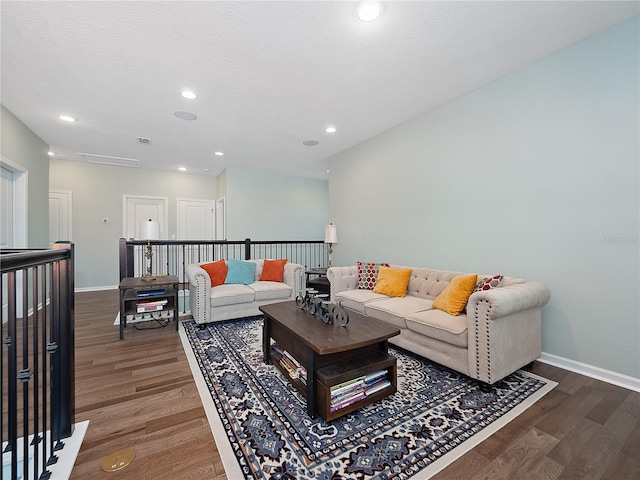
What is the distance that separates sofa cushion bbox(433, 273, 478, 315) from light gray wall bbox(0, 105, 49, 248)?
5309mm

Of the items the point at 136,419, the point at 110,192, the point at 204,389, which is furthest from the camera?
the point at 110,192

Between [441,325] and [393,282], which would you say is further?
[393,282]

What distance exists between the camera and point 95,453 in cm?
158

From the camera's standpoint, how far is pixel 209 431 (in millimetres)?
1754

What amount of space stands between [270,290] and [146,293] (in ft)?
4.94

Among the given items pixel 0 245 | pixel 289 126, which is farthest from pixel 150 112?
pixel 0 245

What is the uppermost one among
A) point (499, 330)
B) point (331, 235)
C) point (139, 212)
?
point (139, 212)

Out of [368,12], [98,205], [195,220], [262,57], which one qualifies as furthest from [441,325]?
[98,205]

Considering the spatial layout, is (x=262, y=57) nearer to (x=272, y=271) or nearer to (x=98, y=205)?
(x=272, y=271)

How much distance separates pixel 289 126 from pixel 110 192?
4.62 m

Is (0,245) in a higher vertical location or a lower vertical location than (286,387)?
higher

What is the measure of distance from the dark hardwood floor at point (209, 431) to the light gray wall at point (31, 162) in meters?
2.90

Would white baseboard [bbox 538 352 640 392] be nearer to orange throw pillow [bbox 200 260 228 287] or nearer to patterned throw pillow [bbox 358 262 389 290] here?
patterned throw pillow [bbox 358 262 389 290]

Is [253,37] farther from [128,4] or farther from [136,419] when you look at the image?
[136,419]
